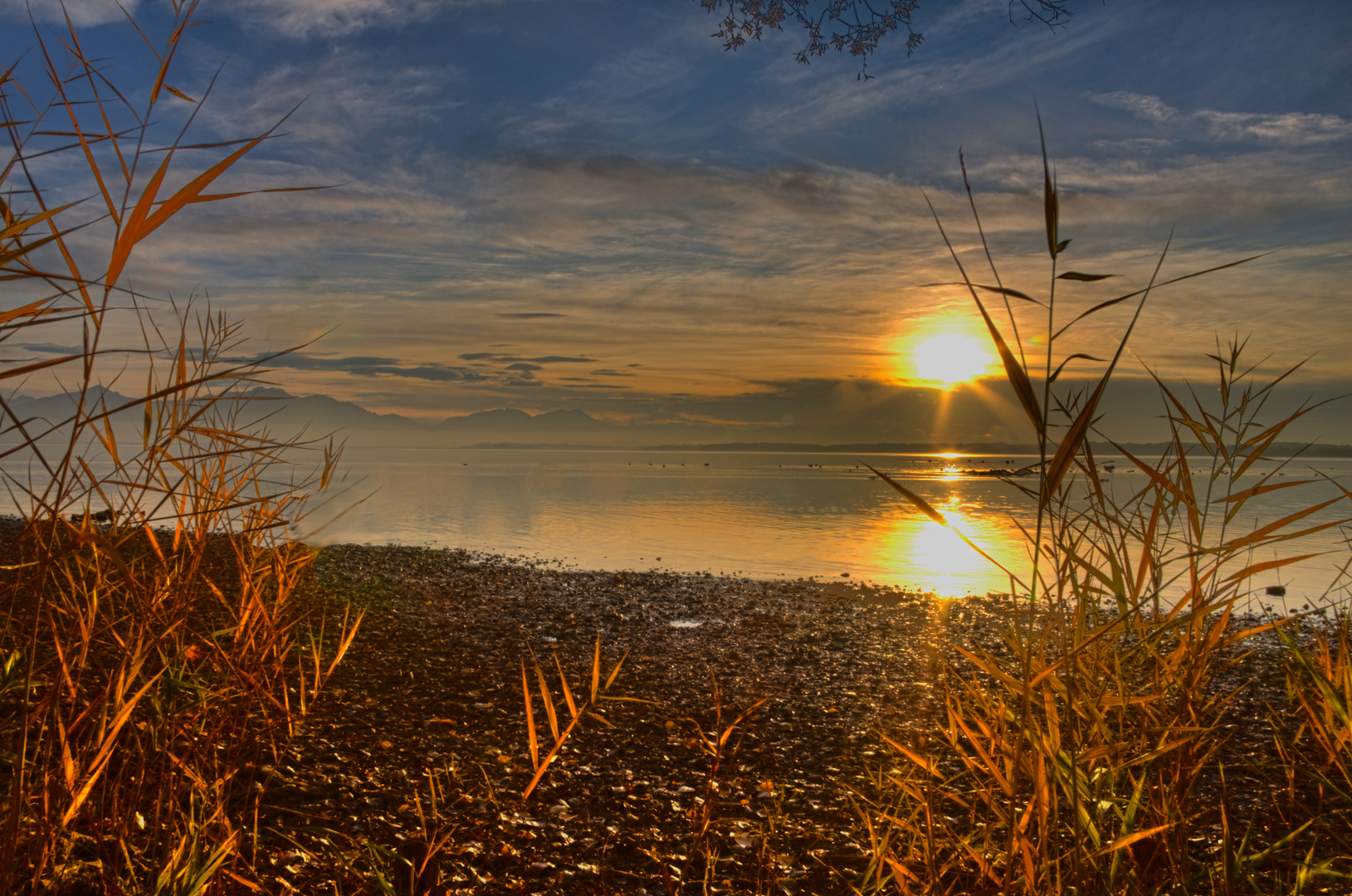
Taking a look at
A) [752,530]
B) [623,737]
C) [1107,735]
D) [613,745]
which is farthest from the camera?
[752,530]

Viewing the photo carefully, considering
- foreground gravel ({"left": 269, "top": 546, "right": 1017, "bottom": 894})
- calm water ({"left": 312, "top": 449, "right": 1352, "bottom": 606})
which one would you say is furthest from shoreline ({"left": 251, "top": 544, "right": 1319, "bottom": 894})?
calm water ({"left": 312, "top": 449, "right": 1352, "bottom": 606})

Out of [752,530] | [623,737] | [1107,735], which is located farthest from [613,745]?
[752,530]

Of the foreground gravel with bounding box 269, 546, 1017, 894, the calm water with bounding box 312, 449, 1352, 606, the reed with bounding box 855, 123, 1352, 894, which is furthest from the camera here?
the calm water with bounding box 312, 449, 1352, 606

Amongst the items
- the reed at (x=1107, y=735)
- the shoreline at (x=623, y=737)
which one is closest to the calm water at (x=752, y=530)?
the shoreline at (x=623, y=737)

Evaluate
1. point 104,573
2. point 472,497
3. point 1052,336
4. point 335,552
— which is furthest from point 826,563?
point 472,497

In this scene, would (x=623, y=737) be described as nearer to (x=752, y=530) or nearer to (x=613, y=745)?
(x=613, y=745)

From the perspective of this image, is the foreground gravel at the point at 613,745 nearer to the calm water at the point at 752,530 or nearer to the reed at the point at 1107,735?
the reed at the point at 1107,735

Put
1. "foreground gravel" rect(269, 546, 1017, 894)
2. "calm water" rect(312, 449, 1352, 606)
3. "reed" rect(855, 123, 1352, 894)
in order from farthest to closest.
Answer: "calm water" rect(312, 449, 1352, 606) < "foreground gravel" rect(269, 546, 1017, 894) < "reed" rect(855, 123, 1352, 894)

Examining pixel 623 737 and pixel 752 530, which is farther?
pixel 752 530

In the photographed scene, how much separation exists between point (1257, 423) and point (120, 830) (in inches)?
167

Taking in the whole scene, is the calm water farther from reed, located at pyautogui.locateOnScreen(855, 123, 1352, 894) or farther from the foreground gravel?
reed, located at pyautogui.locateOnScreen(855, 123, 1352, 894)

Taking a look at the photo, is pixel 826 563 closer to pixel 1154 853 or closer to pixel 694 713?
pixel 694 713

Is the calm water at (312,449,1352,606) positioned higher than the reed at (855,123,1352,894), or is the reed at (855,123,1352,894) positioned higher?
the reed at (855,123,1352,894)

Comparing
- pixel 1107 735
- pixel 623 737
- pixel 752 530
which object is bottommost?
pixel 752 530
